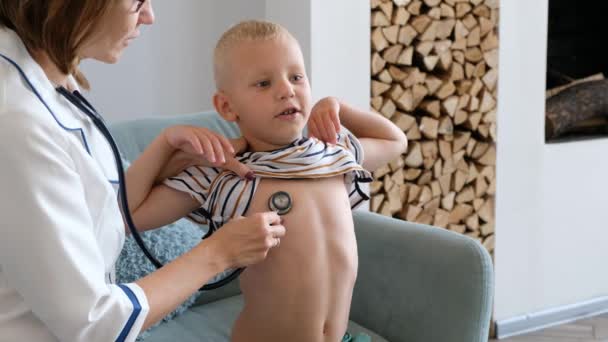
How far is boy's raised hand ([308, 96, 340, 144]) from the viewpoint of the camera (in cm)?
157

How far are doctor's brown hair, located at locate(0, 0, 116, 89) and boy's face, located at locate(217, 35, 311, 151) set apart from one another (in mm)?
336

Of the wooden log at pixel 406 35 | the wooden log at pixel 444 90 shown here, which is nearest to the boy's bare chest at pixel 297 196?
the wooden log at pixel 406 35

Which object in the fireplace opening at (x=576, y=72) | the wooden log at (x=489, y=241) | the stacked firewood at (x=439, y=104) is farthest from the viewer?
the fireplace opening at (x=576, y=72)

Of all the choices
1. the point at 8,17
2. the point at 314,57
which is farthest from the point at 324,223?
the point at 314,57

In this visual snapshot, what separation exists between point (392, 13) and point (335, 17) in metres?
0.26

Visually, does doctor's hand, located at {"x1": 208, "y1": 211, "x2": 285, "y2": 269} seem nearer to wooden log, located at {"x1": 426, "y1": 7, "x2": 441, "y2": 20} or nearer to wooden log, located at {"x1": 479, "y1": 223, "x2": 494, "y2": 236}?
wooden log, located at {"x1": 426, "y1": 7, "x2": 441, "y2": 20}

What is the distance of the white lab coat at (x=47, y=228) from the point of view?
40.1 inches

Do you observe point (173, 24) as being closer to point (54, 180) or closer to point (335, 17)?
point (335, 17)

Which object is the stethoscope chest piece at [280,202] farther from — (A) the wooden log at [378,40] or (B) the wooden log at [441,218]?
(B) the wooden log at [441,218]

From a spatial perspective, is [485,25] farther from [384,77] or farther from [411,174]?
[411,174]

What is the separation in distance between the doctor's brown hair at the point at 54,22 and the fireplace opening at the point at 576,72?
2460 mm

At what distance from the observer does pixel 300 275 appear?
146cm

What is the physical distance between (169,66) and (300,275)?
1.52 metres

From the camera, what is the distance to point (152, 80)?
2781 mm
